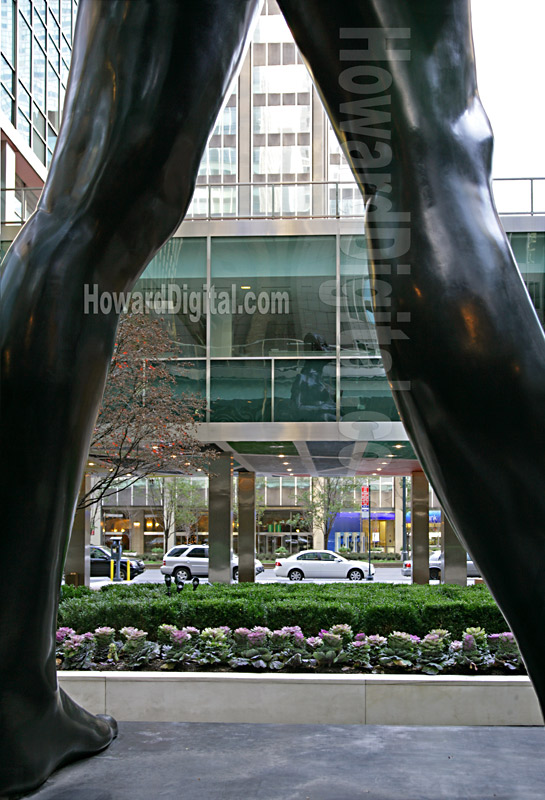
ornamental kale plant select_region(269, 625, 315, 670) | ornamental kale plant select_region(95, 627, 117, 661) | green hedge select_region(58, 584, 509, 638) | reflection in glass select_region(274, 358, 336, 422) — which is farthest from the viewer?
reflection in glass select_region(274, 358, 336, 422)

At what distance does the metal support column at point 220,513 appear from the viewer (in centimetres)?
2092

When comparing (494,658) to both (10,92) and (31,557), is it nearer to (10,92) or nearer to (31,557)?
(31,557)

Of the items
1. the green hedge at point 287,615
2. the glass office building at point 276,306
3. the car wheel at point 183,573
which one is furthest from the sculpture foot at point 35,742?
the car wheel at point 183,573

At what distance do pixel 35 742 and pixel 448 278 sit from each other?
119 centimetres

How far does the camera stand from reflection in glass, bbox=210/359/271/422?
1839 cm

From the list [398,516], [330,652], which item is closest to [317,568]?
[398,516]

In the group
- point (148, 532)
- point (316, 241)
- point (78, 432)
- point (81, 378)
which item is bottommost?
point (148, 532)

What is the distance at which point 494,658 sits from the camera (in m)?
7.86

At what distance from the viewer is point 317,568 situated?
37969mm

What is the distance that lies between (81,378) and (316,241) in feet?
58.3

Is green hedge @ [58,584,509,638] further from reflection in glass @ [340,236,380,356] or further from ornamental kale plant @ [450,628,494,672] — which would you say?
reflection in glass @ [340,236,380,356]

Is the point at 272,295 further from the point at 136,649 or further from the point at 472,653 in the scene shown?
the point at 472,653

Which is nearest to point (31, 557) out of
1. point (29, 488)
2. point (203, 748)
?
point (29, 488)

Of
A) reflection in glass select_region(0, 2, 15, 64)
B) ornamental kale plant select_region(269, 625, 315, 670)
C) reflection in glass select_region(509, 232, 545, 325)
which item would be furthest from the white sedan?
ornamental kale plant select_region(269, 625, 315, 670)
